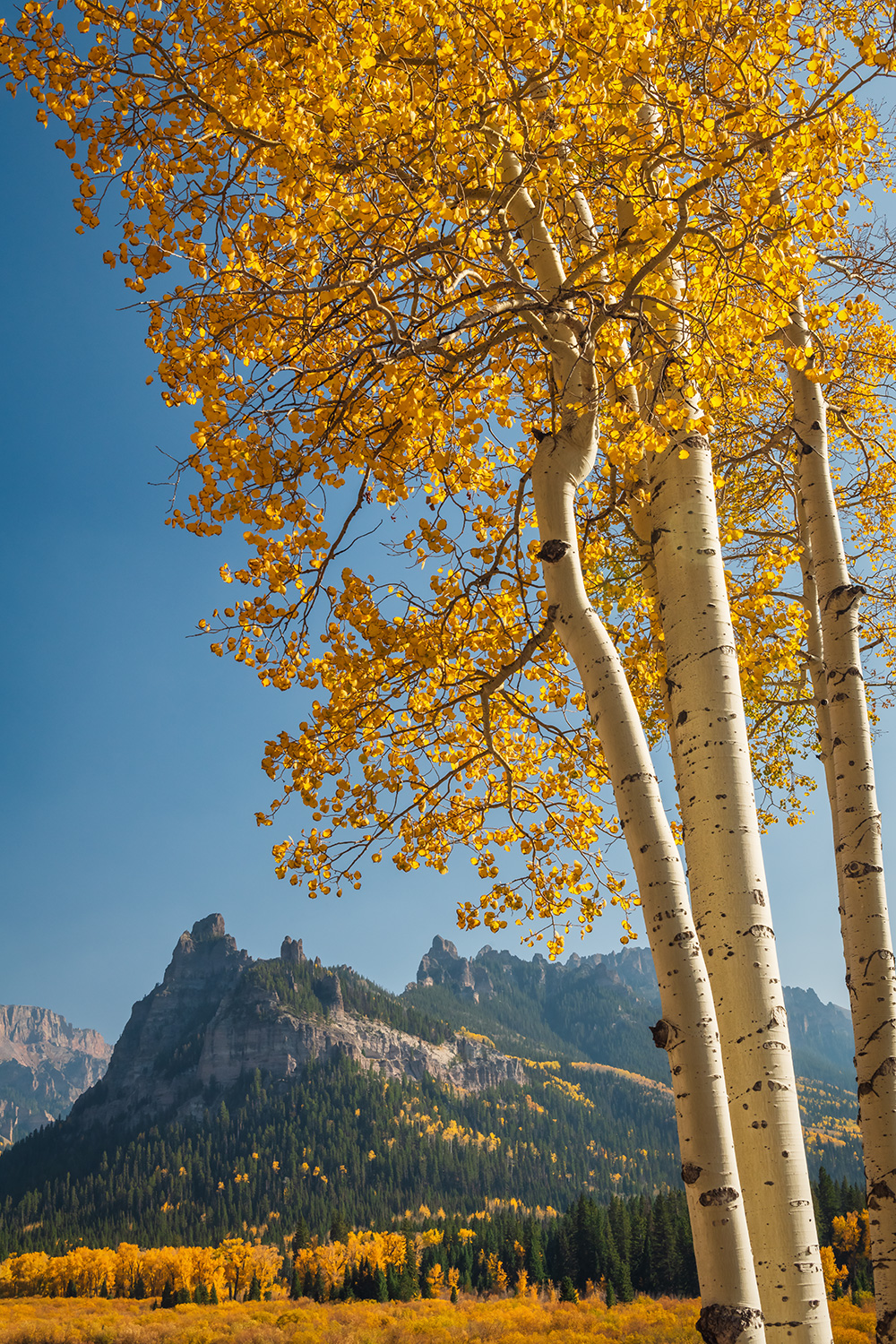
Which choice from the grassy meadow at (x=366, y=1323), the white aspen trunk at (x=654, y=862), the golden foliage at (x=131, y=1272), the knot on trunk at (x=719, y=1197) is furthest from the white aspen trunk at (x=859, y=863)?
the golden foliage at (x=131, y=1272)

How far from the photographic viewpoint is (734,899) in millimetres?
3121

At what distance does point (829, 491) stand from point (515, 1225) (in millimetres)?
69745

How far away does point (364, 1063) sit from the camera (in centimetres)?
14125

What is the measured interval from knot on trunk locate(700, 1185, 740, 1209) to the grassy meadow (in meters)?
25.2

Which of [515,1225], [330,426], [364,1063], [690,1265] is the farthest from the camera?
[364,1063]

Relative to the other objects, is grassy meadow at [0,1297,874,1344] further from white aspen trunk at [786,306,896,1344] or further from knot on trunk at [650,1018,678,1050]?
knot on trunk at [650,1018,678,1050]

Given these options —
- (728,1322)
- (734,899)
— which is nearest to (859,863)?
(734,899)

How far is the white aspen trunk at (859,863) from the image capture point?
4.07 metres

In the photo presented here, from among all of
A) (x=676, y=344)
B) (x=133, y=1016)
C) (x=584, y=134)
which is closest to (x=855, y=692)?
(x=676, y=344)

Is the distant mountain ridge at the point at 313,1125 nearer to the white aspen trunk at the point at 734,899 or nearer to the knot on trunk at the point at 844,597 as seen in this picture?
the knot on trunk at the point at 844,597

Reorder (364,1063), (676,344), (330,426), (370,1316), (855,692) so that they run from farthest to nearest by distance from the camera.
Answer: (364,1063), (370,1316), (855,692), (676,344), (330,426)

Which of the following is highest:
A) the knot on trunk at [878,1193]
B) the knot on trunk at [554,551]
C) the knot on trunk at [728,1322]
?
the knot on trunk at [554,551]

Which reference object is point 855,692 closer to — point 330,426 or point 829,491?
point 829,491

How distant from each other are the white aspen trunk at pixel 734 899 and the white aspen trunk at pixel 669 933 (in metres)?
0.21
